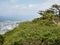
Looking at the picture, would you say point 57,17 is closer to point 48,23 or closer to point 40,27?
point 48,23

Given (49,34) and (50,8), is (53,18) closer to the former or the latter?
(50,8)

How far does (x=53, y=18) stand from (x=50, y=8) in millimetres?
2807

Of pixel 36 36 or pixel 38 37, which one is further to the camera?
pixel 36 36

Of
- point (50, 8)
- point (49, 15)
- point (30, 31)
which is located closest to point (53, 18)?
point (49, 15)

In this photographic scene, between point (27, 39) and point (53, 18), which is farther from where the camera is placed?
point (53, 18)

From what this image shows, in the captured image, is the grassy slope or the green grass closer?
the green grass

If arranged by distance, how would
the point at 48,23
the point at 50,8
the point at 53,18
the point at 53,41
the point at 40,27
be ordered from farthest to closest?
the point at 50,8, the point at 53,18, the point at 48,23, the point at 40,27, the point at 53,41

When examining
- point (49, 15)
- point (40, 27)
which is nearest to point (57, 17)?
point (49, 15)

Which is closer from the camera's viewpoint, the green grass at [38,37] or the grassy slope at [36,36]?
the green grass at [38,37]

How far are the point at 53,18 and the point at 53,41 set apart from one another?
21.0ft

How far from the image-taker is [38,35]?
21.5 metres

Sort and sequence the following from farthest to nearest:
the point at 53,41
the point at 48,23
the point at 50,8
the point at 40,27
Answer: the point at 50,8, the point at 48,23, the point at 40,27, the point at 53,41

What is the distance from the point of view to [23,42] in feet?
69.9

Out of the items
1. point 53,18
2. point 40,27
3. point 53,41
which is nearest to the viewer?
point 53,41
